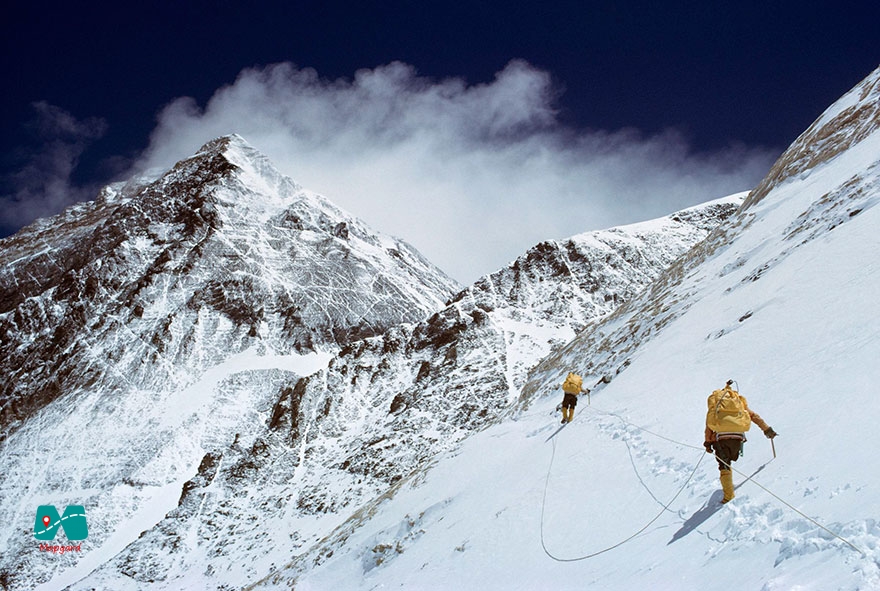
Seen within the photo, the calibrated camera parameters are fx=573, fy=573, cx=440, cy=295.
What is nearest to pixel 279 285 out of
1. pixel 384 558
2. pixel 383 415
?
pixel 383 415

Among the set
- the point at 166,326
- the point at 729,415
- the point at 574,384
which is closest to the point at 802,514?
the point at 729,415

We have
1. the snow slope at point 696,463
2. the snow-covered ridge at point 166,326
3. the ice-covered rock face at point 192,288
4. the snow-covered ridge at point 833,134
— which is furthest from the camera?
Answer: the ice-covered rock face at point 192,288

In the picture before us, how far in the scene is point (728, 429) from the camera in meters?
9.49

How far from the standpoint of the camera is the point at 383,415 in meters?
80.4

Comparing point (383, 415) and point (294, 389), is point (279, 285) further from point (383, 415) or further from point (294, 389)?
point (383, 415)

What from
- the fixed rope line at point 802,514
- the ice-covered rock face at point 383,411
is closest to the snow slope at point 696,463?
the fixed rope line at point 802,514

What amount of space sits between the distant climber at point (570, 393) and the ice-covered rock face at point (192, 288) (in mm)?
126554

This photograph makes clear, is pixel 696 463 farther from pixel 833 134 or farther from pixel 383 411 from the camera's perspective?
pixel 383 411

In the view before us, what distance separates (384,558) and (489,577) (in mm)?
7324

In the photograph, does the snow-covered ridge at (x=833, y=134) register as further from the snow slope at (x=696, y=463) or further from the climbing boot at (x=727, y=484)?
the climbing boot at (x=727, y=484)

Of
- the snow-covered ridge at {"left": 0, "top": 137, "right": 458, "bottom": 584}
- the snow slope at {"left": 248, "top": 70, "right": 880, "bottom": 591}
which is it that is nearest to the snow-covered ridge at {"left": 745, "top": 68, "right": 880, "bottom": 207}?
the snow slope at {"left": 248, "top": 70, "right": 880, "bottom": 591}

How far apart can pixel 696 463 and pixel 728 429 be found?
8.32 feet

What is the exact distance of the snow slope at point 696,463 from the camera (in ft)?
26.1

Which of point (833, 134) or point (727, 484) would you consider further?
point (833, 134)
